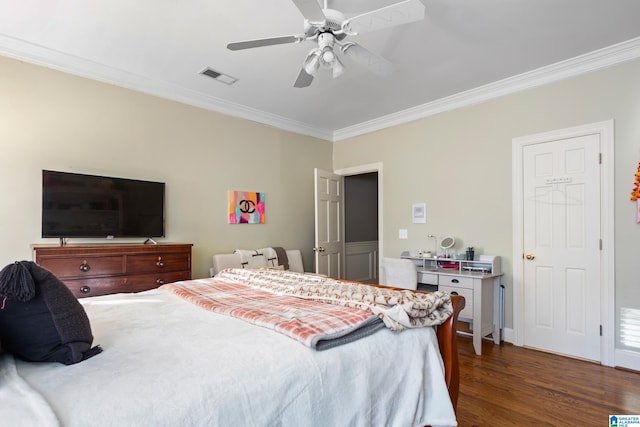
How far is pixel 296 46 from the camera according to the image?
2951 millimetres

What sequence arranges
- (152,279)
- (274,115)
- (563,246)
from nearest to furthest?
(152,279) → (563,246) → (274,115)

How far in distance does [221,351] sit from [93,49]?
10.1 ft

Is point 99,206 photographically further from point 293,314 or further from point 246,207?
point 293,314

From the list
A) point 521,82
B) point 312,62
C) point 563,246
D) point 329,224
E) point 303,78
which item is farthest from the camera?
point 329,224

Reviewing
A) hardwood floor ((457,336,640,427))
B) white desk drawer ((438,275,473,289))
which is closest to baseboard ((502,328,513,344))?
hardwood floor ((457,336,640,427))

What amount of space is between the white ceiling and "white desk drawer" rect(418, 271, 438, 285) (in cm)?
207

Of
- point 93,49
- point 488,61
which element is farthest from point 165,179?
point 488,61

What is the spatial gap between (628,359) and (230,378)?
3.57m

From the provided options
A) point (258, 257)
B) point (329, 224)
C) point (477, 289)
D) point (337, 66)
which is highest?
point (337, 66)

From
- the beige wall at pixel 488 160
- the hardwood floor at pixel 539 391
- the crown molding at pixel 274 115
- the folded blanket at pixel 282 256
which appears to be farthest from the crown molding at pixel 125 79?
the hardwood floor at pixel 539 391

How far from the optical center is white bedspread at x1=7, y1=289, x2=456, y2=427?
0.91m

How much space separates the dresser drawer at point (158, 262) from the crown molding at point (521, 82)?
3.20m

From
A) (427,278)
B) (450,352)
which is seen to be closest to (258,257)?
(427,278)

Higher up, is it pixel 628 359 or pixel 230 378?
pixel 230 378
